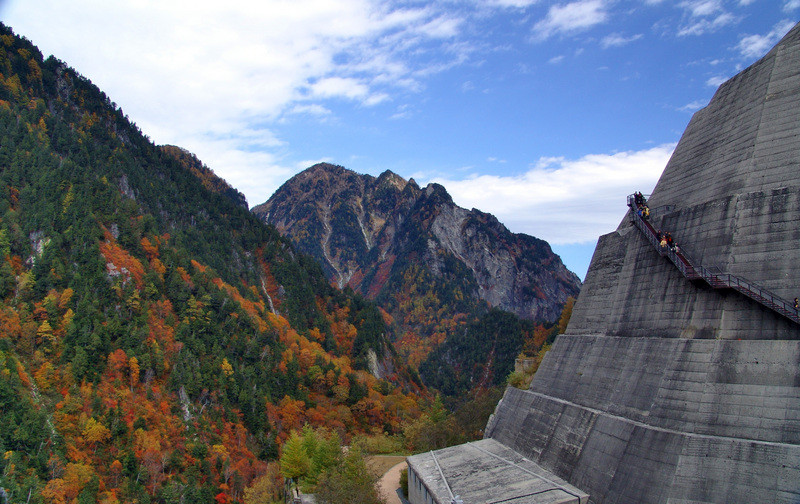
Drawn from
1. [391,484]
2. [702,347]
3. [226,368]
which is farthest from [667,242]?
[226,368]

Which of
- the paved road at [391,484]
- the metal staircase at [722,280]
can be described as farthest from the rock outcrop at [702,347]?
the paved road at [391,484]

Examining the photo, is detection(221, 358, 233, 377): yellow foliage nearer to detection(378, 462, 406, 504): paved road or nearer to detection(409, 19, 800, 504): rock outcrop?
detection(378, 462, 406, 504): paved road

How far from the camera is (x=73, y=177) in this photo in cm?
8544

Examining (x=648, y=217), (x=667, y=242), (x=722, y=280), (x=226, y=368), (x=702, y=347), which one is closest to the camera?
(x=702, y=347)

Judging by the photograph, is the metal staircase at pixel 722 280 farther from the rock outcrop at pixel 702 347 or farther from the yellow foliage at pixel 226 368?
the yellow foliage at pixel 226 368

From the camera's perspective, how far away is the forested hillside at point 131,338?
5322 cm

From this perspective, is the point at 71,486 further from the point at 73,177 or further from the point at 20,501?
the point at 73,177

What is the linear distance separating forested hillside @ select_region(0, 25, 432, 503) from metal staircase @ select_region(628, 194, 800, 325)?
174 feet

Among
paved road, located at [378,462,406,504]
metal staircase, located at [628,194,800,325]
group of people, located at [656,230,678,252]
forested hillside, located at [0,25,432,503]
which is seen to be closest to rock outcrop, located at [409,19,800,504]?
metal staircase, located at [628,194,800,325]

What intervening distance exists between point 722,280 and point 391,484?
30.6m

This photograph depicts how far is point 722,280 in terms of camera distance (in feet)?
72.7

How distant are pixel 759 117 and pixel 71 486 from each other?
63.4m

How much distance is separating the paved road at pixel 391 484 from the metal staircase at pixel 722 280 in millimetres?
25519

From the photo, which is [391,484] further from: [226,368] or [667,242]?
[226,368]
